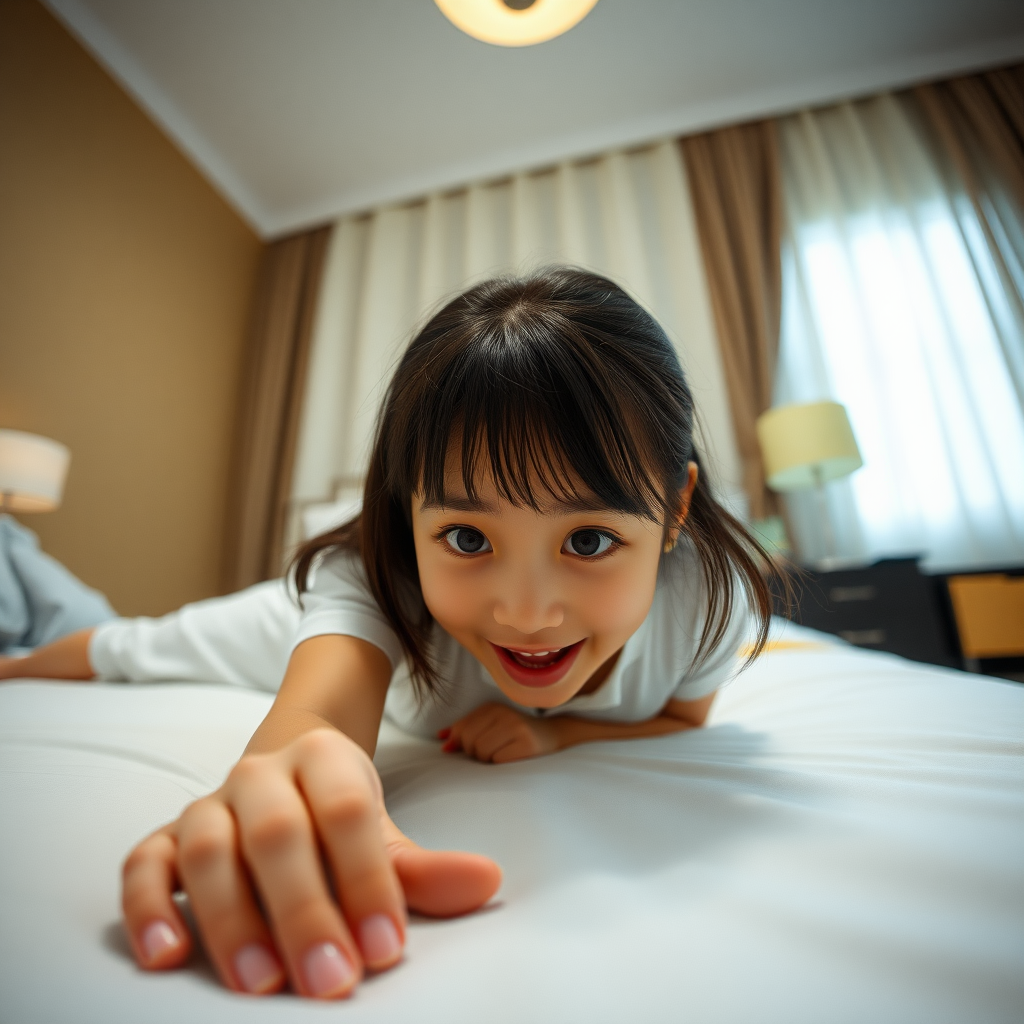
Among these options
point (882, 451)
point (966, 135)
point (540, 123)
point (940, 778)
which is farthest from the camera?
point (540, 123)

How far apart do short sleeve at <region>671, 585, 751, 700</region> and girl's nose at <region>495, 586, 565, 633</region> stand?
0.26 meters

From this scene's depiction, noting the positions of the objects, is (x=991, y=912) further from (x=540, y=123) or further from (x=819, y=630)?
(x=540, y=123)

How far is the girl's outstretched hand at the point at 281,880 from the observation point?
0.82 ft

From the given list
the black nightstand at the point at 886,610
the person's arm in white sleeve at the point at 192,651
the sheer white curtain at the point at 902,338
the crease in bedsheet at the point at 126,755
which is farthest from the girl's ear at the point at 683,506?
the sheer white curtain at the point at 902,338

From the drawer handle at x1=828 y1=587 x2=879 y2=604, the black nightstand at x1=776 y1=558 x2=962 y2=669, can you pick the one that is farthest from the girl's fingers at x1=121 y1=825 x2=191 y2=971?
the drawer handle at x1=828 y1=587 x2=879 y2=604

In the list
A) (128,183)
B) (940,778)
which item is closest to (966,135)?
(940,778)

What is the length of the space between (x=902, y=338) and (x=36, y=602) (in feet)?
9.83

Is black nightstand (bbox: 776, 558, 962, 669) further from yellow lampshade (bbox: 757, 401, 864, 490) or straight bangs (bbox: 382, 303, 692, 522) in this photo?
straight bangs (bbox: 382, 303, 692, 522)

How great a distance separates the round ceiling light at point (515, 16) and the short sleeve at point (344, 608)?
57.1 inches

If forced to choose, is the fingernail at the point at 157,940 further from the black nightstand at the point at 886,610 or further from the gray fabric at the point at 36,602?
the black nightstand at the point at 886,610

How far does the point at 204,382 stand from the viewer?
2992 millimetres

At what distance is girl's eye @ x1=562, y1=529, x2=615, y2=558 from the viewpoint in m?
0.51

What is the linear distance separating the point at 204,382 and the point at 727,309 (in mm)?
2454

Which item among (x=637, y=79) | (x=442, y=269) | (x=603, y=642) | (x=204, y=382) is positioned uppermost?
(x=637, y=79)
